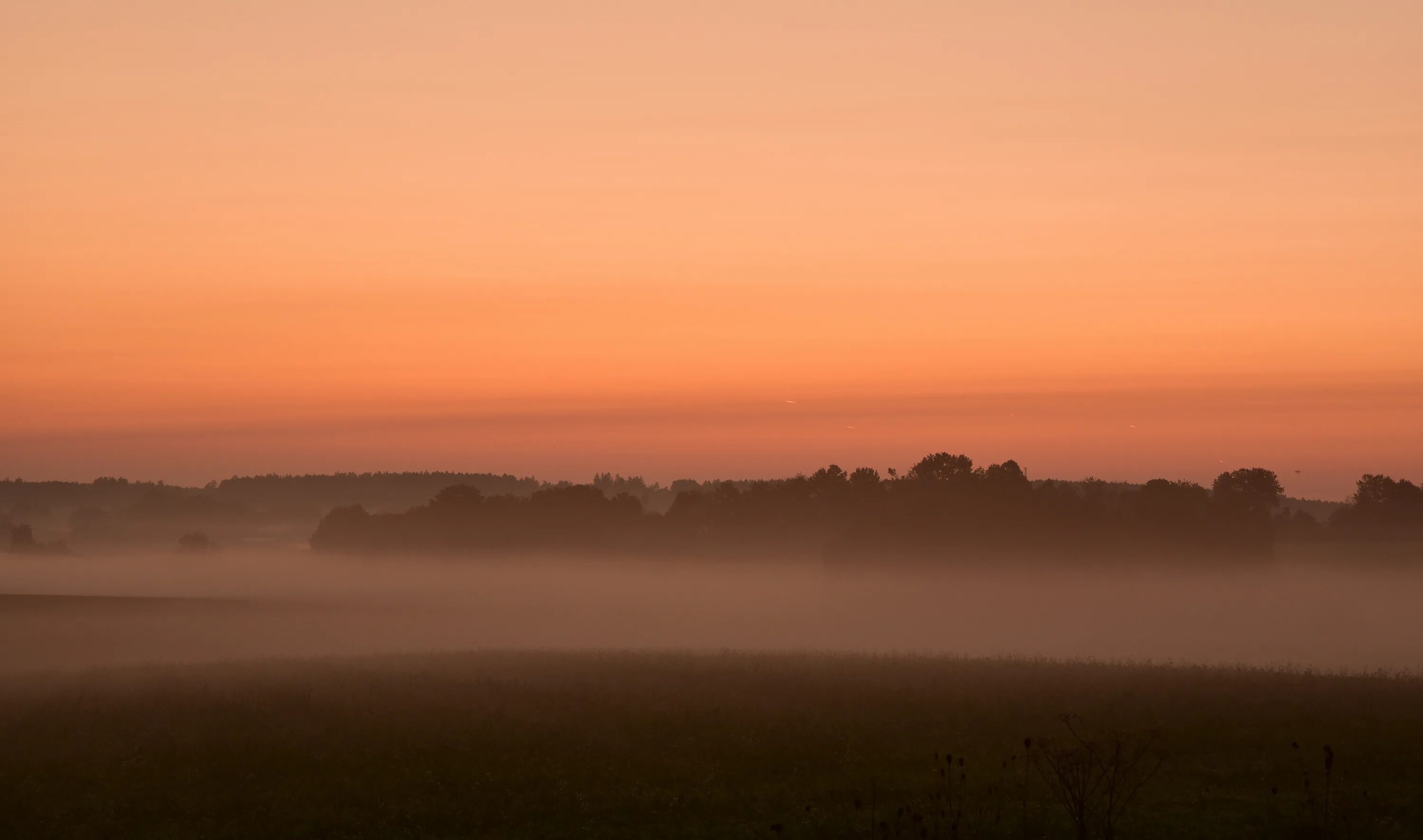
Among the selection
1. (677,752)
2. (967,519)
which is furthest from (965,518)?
(677,752)

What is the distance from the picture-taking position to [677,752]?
1299 inches

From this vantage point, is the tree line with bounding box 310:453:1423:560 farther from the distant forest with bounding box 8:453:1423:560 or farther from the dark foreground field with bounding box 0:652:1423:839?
the dark foreground field with bounding box 0:652:1423:839

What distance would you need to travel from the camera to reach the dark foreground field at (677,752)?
2695 centimetres

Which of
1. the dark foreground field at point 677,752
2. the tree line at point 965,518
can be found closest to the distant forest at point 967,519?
the tree line at point 965,518

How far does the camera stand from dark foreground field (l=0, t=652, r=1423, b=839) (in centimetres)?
2695

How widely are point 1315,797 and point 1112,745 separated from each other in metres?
5.73

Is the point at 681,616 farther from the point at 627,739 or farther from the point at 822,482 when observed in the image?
the point at 627,739

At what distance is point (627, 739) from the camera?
34.2 meters

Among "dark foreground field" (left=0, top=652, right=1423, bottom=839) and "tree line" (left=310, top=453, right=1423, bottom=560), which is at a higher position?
"tree line" (left=310, top=453, right=1423, bottom=560)

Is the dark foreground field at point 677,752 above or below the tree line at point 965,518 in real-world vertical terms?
below

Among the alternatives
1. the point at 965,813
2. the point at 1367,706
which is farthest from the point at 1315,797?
the point at 1367,706

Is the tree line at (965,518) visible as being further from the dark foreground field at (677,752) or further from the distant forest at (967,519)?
the dark foreground field at (677,752)

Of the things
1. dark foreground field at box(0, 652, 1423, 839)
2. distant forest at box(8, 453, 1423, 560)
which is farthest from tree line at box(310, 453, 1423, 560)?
dark foreground field at box(0, 652, 1423, 839)

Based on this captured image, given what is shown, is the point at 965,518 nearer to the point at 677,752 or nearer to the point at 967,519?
the point at 967,519
